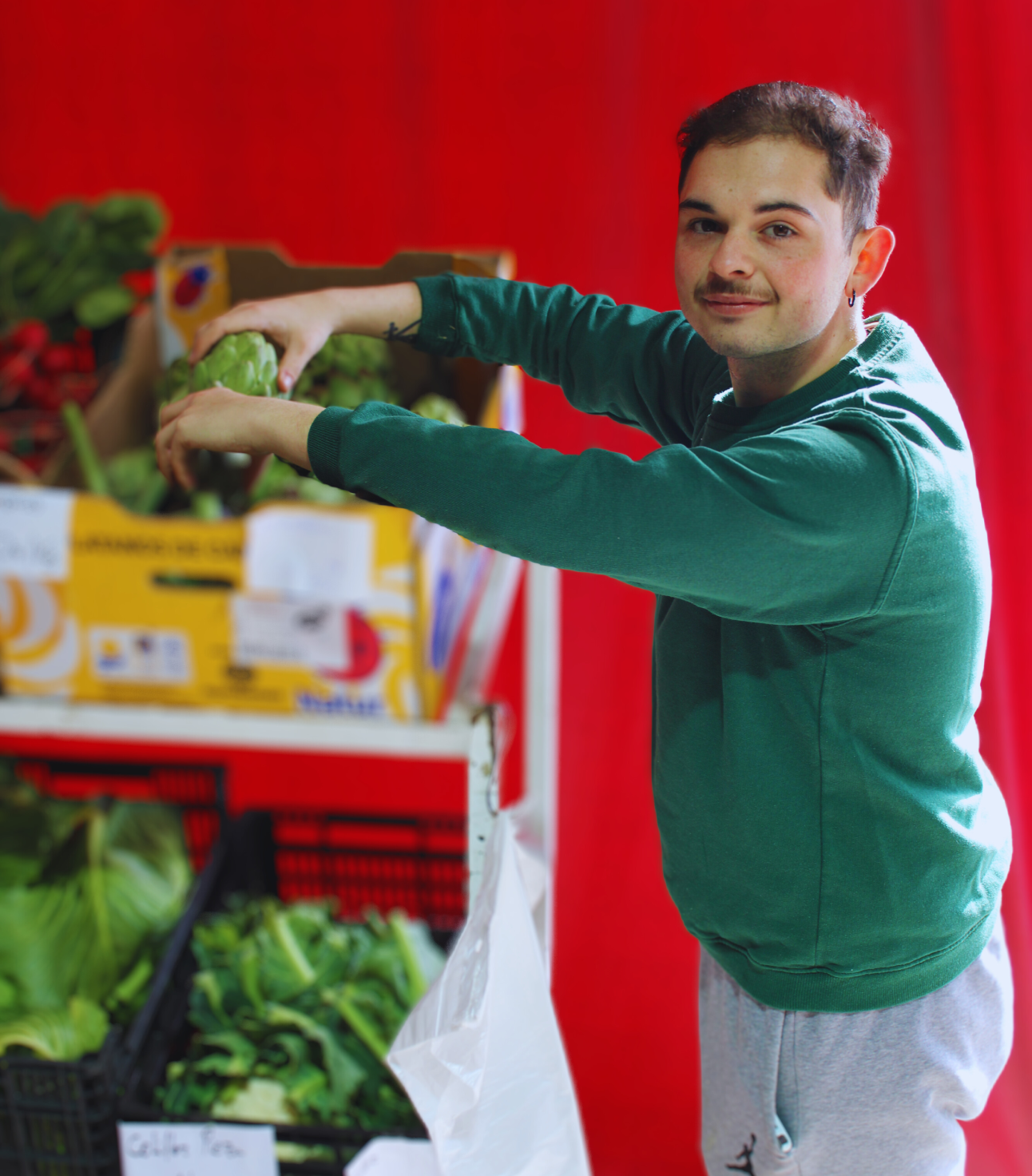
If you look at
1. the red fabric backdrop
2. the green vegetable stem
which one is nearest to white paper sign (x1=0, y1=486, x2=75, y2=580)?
the green vegetable stem

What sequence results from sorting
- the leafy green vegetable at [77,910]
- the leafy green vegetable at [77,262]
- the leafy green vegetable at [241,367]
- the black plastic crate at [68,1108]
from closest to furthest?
the leafy green vegetable at [241,367]
the black plastic crate at [68,1108]
the leafy green vegetable at [77,910]
the leafy green vegetable at [77,262]

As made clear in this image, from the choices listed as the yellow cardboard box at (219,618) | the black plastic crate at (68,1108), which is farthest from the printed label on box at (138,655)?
the black plastic crate at (68,1108)

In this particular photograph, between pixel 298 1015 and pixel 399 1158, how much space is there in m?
0.28

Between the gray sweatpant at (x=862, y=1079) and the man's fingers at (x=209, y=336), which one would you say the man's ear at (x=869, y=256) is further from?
the gray sweatpant at (x=862, y=1079)

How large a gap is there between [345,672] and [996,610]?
880mm

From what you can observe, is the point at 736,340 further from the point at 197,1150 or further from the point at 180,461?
the point at 197,1150

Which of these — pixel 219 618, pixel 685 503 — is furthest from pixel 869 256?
pixel 219 618

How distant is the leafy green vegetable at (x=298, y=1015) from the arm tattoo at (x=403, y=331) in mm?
844

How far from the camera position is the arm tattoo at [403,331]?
0.72m

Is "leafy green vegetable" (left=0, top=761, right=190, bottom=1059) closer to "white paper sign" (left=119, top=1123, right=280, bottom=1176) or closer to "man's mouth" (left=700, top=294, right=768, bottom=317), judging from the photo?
"white paper sign" (left=119, top=1123, right=280, bottom=1176)

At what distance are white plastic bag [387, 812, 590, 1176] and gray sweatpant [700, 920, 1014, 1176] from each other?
0.13 m

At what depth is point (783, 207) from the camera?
0.53m

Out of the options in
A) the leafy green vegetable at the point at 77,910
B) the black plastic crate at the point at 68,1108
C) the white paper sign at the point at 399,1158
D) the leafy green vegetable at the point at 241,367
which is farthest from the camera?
the leafy green vegetable at the point at 77,910

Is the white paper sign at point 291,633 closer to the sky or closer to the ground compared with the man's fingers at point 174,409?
closer to the ground
